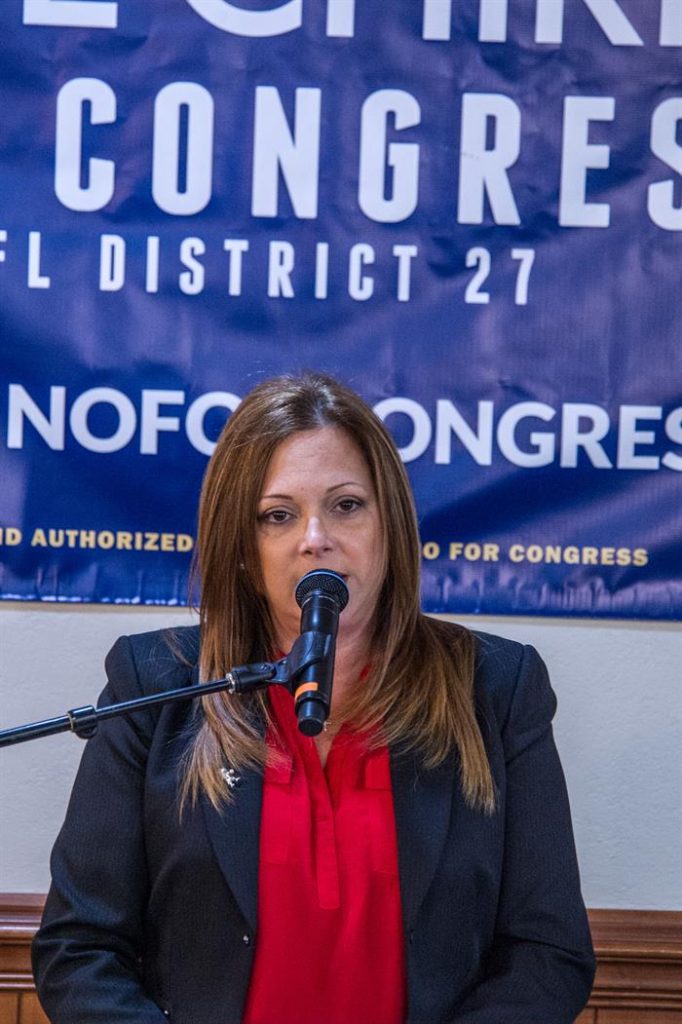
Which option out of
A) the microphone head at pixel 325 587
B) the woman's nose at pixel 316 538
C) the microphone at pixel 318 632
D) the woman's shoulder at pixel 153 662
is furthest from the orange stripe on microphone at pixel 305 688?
the woman's shoulder at pixel 153 662

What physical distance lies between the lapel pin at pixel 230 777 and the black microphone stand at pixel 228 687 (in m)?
0.55

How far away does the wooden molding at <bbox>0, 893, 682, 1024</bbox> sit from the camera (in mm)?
2207

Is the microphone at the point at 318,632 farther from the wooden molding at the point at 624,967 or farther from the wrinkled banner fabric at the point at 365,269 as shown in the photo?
the wooden molding at the point at 624,967

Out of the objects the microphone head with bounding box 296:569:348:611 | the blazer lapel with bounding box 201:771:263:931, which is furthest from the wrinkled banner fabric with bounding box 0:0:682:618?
the microphone head with bounding box 296:569:348:611

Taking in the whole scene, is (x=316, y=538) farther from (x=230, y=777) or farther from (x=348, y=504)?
(x=230, y=777)

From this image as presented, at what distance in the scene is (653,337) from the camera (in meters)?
2.22

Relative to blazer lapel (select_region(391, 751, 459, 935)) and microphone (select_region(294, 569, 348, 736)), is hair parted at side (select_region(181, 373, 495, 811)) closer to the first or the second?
blazer lapel (select_region(391, 751, 459, 935))

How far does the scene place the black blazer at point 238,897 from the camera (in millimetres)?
1614

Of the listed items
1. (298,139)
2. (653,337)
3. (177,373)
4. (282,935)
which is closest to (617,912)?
(282,935)

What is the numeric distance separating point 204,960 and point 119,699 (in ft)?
1.23

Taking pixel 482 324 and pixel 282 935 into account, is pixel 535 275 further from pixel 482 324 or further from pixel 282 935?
pixel 282 935

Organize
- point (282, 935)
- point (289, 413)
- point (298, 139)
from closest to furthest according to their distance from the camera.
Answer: point (282, 935), point (289, 413), point (298, 139)

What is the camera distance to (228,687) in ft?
3.79

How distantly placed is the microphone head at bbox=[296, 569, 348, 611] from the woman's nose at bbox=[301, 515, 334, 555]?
1.22 feet
